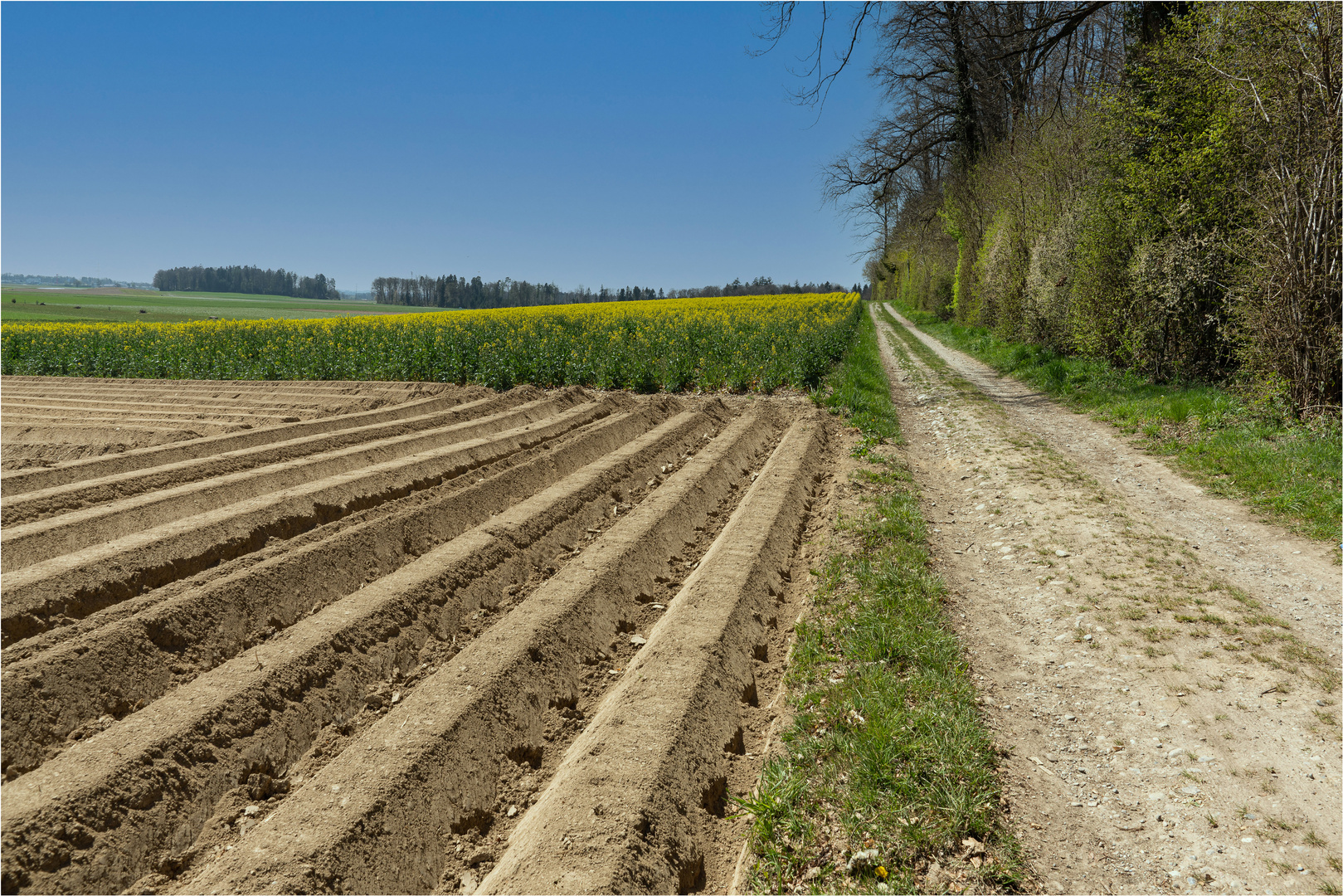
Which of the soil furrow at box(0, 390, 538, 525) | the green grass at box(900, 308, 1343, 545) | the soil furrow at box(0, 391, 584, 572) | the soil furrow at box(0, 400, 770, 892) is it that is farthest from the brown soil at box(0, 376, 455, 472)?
the green grass at box(900, 308, 1343, 545)

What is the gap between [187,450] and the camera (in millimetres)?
9156

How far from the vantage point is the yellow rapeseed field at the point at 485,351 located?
15.6m

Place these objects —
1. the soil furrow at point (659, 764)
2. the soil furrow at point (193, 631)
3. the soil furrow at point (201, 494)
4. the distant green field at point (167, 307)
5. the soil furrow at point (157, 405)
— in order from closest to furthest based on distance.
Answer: the soil furrow at point (659, 764), the soil furrow at point (193, 631), the soil furrow at point (201, 494), the soil furrow at point (157, 405), the distant green field at point (167, 307)

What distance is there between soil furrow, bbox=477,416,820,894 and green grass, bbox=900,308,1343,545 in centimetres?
526

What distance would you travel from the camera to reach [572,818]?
2.84 m

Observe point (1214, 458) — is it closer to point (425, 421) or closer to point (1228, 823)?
point (1228, 823)

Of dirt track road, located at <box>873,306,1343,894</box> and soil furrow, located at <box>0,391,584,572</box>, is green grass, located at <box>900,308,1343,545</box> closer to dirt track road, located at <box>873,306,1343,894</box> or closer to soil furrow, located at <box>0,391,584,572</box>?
dirt track road, located at <box>873,306,1343,894</box>

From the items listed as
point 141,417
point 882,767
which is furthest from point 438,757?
point 141,417

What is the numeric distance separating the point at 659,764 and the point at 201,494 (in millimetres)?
6108

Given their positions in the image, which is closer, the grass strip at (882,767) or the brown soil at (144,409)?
the grass strip at (882,767)

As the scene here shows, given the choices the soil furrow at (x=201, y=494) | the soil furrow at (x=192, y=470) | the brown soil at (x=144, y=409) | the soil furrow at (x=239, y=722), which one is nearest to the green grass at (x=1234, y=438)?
the soil furrow at (x=239, y=722)

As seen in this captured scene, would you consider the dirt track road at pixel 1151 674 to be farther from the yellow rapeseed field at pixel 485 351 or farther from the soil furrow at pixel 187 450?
the soil furrow at pixel 187 450

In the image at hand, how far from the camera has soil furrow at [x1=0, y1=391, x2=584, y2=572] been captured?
18.3 feet

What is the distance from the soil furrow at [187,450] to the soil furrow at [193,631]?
4519mm
